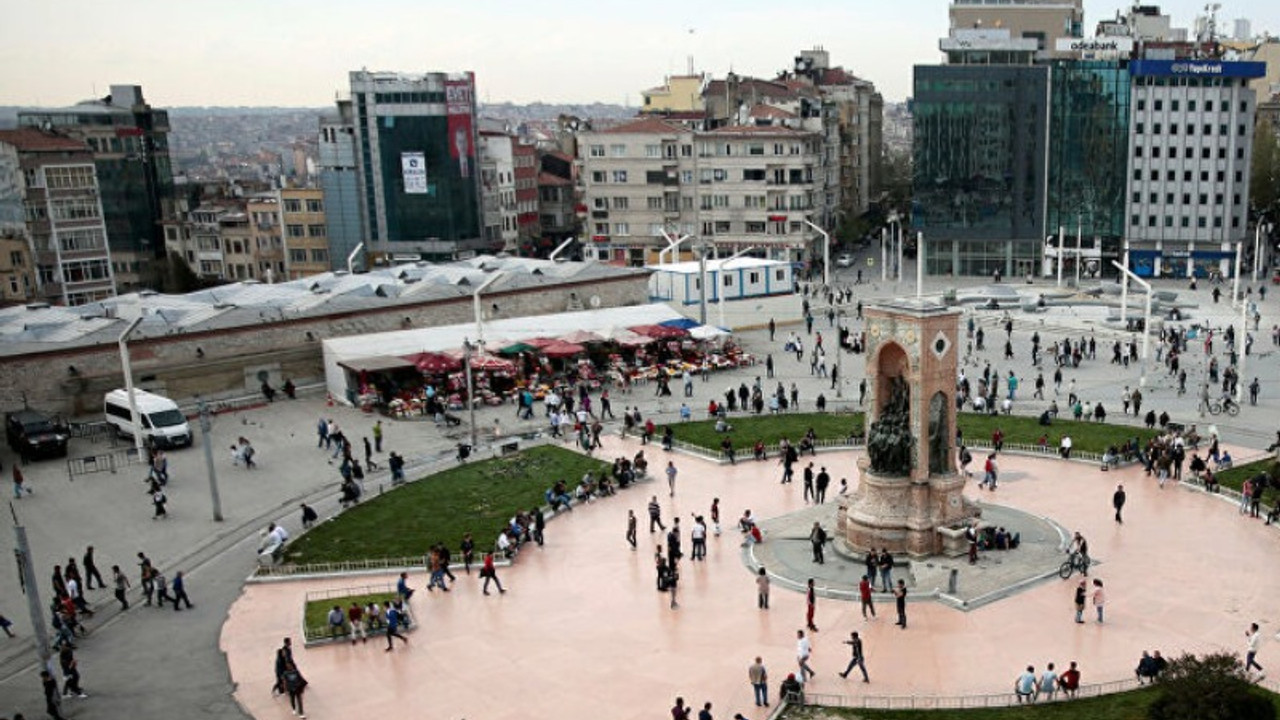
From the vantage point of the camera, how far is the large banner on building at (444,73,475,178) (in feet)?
258

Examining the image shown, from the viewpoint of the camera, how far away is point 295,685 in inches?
790

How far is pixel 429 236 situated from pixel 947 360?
58800 mm

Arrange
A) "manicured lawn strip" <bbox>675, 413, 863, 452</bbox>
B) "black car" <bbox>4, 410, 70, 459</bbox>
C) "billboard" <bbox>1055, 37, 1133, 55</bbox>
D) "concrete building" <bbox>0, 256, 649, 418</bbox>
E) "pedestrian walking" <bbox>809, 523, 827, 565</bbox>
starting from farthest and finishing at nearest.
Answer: "billboard" <bbox>1055, 37, 1133, 55</bbox> → "concrete building" <bbox>0, 256, 649, 418</bbox> → "black car" <bbox>4, 410, 70, 459</bbox> → "manicured lawn strip" <bbox>675, 413, 863, 452</bbox> → "pedestrian walking" <bbox>809, 523, 827, 565</bbox>

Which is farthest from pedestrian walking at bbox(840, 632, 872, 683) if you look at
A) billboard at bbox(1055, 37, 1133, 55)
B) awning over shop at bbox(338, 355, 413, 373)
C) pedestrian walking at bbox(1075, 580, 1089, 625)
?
billboard at bbox(1055, 37, 1133, 55)

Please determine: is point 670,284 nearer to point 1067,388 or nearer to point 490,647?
point 1067,388

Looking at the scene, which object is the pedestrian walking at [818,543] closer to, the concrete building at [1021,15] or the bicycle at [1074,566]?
the bicycle at [1074,566]

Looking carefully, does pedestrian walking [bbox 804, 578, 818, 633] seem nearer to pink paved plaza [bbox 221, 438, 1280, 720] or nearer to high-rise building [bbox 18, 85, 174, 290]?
pink paved plaza [bbox 221, 438, 1280, 720]

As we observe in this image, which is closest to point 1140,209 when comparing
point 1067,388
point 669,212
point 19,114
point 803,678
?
point 669,212

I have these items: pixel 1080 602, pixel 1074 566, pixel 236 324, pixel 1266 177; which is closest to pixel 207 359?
pixel 236 324

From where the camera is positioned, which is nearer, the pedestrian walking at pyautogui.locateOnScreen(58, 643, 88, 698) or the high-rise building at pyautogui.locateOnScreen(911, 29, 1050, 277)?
the pedestrian walking at pyautogui.locateOnScreen(58, 643, 88, 698)

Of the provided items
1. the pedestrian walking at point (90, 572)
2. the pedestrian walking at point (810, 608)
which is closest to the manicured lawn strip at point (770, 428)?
the pedestrian walking at point (810, 608)

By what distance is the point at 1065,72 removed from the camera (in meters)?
75.8

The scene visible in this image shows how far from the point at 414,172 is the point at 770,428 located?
4769 cm

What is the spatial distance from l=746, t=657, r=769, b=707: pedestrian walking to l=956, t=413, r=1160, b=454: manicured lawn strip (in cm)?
1863
